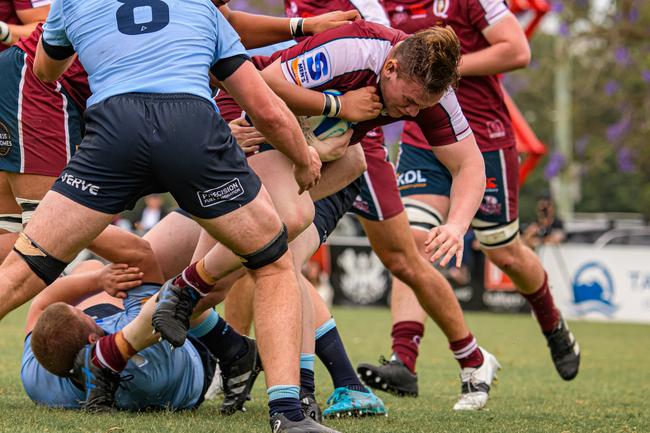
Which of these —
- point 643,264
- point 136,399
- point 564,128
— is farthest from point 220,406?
point 564,128

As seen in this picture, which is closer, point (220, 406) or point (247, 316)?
point (220, 406)

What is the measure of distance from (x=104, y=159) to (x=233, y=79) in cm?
61

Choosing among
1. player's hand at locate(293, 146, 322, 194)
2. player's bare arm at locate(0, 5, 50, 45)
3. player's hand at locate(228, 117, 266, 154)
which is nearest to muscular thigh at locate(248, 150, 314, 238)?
player's hand at locate(228, 117, 266, 154)

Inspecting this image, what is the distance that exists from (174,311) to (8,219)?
1.72 m

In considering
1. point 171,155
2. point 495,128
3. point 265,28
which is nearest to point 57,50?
point 171,155

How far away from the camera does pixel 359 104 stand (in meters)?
4.91

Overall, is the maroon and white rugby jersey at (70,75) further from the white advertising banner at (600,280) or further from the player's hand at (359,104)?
the white advertising banner at (600,280)

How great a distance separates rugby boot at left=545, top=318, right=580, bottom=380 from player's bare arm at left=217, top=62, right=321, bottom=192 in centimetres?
349

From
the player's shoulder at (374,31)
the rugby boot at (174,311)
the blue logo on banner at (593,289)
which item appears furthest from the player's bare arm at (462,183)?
the blue logo on banner at (593,289)

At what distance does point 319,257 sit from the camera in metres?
17.5

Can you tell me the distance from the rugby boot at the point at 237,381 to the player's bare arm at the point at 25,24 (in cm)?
214

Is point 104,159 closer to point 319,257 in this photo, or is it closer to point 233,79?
point 233,79

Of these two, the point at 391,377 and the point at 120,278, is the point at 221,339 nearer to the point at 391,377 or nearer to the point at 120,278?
the point at 120,278

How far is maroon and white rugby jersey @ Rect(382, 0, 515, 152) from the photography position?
6840 mm
